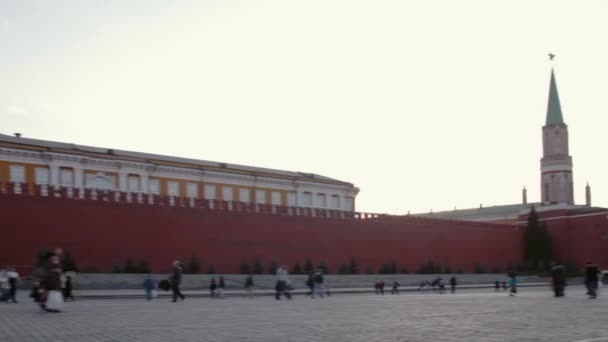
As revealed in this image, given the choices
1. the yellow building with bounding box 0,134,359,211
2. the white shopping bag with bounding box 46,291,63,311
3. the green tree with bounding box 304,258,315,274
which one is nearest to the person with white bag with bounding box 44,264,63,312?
the white shopping bag with bounding box 46,291,63,311

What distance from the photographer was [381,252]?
A: 3947 cm

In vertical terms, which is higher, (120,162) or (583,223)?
(120,162)

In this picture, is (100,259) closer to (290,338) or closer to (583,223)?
(290,338)

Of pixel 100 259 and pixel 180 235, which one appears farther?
pixel 180 235

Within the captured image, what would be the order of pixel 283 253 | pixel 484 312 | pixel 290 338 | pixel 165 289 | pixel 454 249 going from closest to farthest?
1. pixel 290 338
2. pixel 484 312
3. pixel 165 289
4. pixel 283 253
5. pixel 454 249

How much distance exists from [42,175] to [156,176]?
21.4 feet

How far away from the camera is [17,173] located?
3634 centimetres

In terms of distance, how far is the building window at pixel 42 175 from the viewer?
37031mm

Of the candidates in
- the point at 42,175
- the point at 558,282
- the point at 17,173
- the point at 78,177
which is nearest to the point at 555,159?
the point at 78,177

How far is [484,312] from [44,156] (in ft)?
96.9

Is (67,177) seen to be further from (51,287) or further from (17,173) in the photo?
(51,287)

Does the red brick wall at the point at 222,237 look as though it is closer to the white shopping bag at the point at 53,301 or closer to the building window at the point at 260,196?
the building window at the point at 260,196

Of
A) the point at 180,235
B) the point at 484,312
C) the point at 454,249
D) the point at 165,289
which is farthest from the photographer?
the point at 454,249

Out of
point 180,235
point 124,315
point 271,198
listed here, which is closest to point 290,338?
point 124,315
